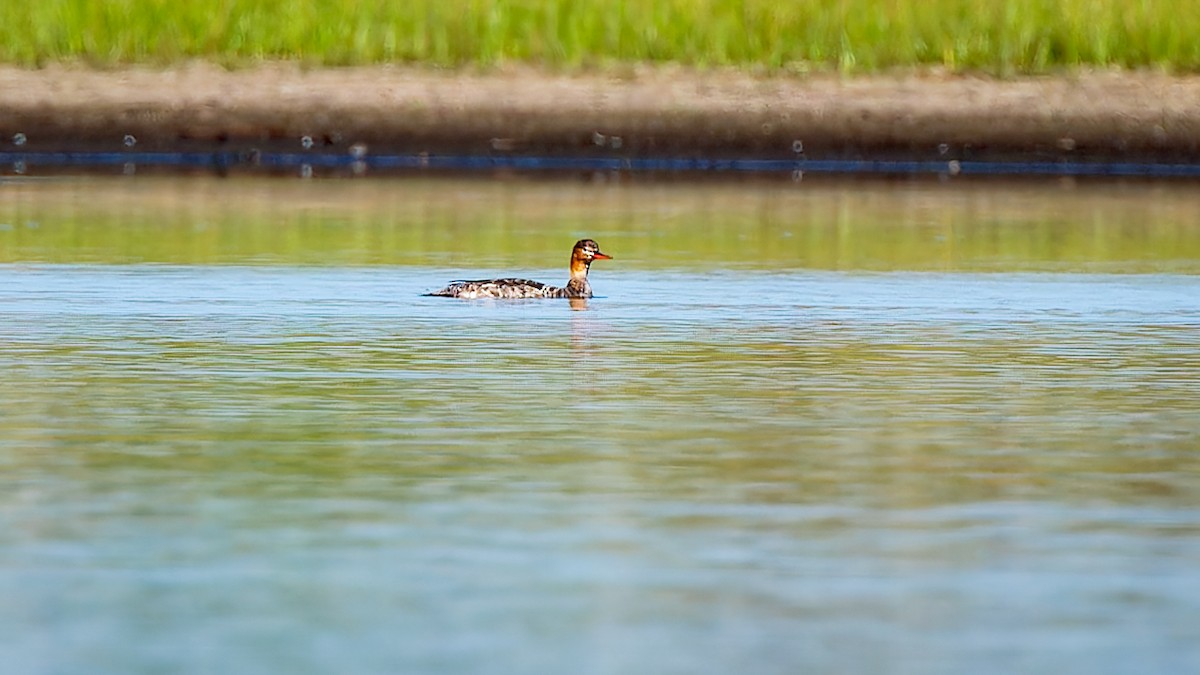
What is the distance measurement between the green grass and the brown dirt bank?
64 cm

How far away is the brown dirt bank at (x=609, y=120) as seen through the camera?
27.4m

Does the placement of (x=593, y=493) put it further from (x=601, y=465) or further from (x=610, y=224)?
(x=610, y=224)

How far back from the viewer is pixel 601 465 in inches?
360

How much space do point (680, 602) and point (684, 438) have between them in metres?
2.80

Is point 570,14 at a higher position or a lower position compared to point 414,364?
higher

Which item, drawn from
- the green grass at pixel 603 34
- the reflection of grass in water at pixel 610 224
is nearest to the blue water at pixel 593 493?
the reflection of grass in water at pixel 610 224

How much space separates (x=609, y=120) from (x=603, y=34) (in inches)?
55.8

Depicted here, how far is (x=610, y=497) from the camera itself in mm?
8500

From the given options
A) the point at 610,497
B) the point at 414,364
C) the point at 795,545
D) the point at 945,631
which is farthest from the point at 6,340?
the point at 945,631

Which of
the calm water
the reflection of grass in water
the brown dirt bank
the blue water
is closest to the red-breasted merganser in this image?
the calm water

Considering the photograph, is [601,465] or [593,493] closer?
[593,493]

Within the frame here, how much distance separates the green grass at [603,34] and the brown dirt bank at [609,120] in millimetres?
637

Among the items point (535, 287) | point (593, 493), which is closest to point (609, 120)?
point (535, 287)

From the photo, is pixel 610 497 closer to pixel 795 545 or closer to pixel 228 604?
pixel 795 545
